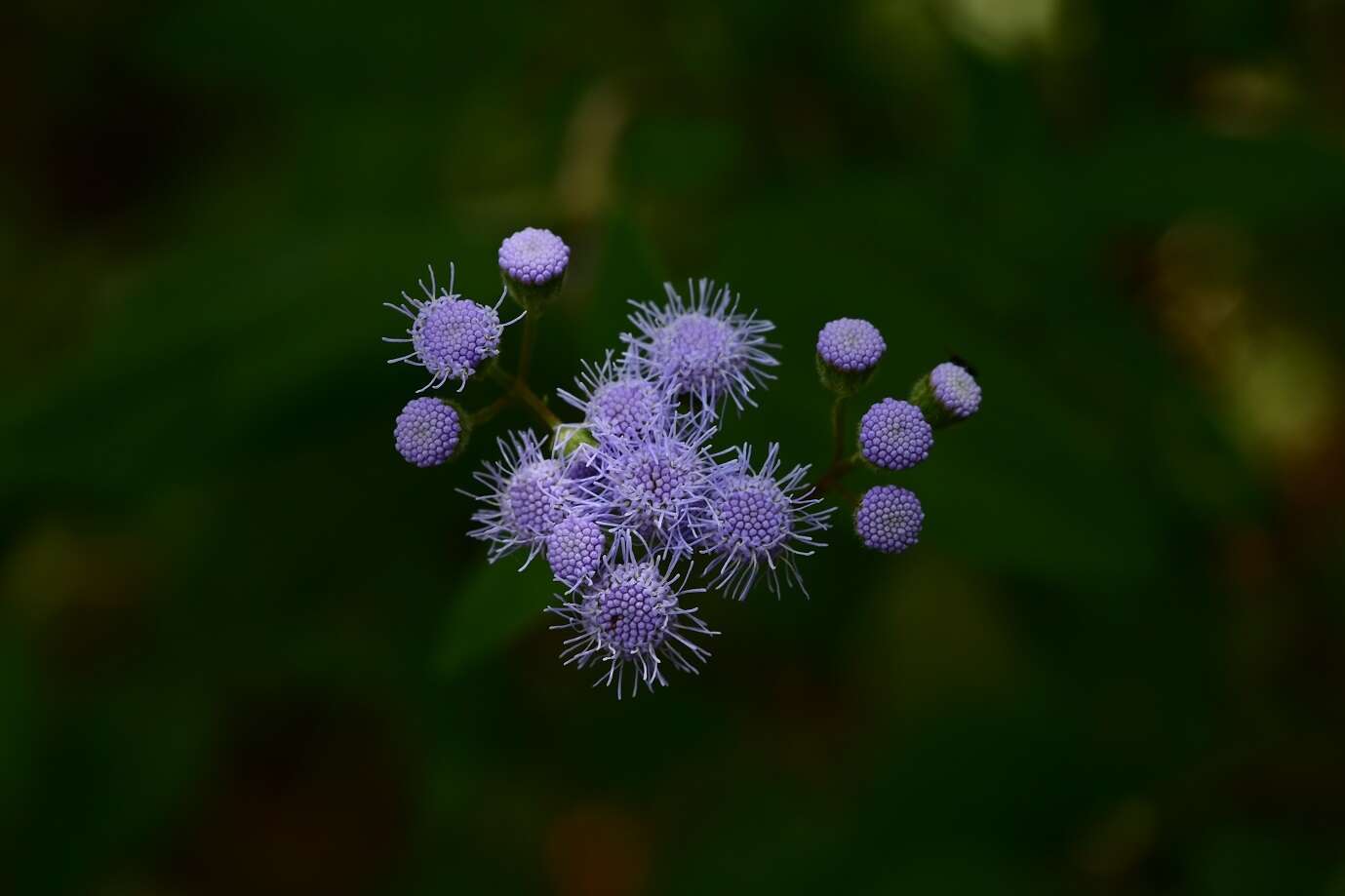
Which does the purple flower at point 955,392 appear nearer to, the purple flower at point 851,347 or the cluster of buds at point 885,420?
the cluster of buds at point 885,420

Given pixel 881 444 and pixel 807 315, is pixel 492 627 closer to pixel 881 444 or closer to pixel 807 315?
pixel 881 444

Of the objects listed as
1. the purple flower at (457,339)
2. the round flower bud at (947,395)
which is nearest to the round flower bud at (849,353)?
the round flower bud at (947,395)

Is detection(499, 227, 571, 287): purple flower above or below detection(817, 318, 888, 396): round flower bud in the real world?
below

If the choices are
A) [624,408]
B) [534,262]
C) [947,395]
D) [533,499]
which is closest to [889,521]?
[947,395]

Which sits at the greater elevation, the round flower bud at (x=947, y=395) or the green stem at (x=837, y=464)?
the round flower bud at (x=947, y=395)

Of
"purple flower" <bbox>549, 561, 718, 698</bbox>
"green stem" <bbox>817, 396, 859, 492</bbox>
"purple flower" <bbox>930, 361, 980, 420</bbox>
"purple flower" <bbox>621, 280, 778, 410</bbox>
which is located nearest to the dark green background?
"purple flower" <bbox>621, 280, 778, 410</bbox>

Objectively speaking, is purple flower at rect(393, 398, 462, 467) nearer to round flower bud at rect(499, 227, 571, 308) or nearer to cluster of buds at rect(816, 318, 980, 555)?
round flower bud at rect(499, 227, 571, 308)

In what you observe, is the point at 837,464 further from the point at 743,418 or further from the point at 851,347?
the point at 743,418
